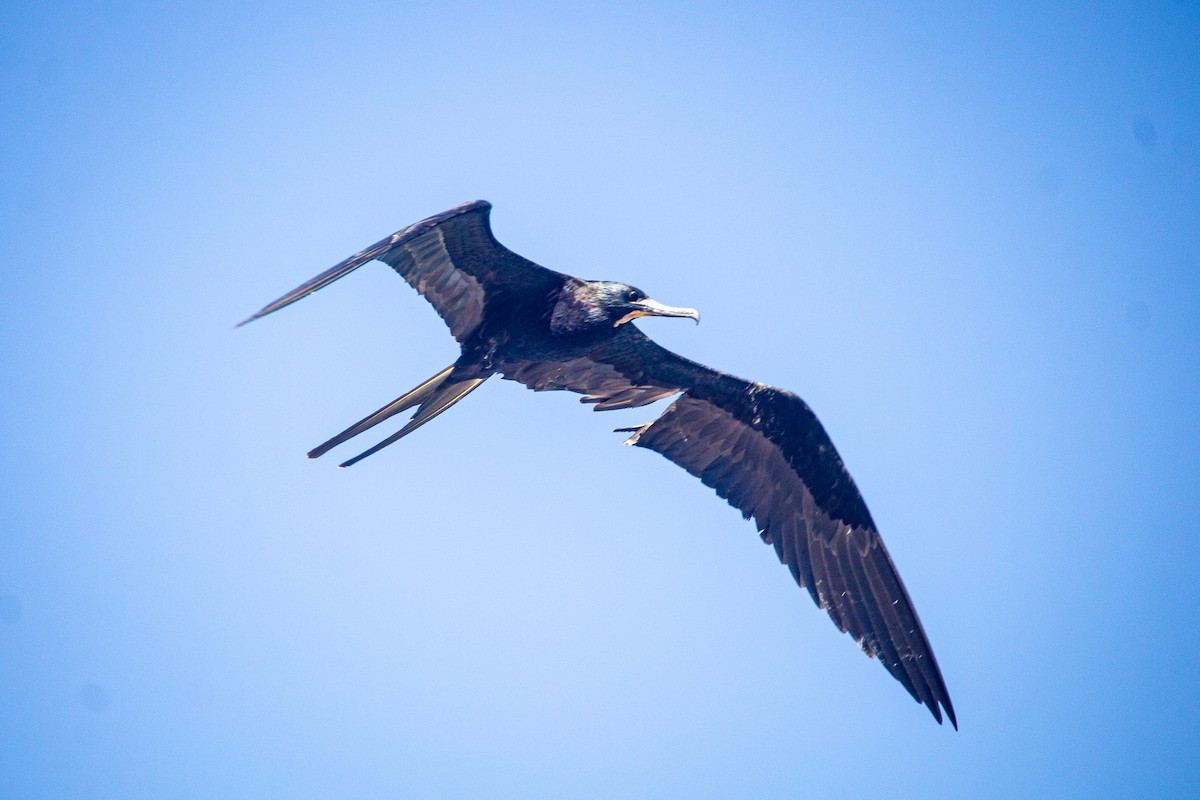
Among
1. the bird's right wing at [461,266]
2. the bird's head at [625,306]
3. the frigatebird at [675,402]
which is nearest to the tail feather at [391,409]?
the frigatebird at [675,402]

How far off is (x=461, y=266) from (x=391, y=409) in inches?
41.2

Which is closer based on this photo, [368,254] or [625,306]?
[368,254]

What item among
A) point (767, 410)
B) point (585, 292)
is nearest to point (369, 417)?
point (585, 292)

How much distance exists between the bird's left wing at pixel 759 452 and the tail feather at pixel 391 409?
0.56 metres

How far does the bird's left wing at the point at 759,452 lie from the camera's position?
6684 mm

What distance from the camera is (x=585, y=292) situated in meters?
6.55

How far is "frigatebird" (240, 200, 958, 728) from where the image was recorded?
6422 millimetres

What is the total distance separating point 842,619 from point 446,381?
2.95 m

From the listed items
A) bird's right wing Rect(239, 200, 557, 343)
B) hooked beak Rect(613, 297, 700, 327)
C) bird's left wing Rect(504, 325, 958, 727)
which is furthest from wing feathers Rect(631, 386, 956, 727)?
bird's right wing Rect(239, 200, 557, 343)

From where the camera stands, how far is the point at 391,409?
6.28 metres

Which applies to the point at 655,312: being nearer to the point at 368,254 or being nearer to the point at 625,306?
the point at 625,306

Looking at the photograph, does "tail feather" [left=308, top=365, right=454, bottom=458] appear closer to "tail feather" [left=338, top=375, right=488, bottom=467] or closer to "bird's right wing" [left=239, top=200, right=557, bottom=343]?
"tail feather" [left=338, top=375, right=488, bottom=467]

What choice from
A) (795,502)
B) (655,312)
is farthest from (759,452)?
(655,312)

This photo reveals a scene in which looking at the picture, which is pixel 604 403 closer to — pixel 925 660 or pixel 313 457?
pixel 313 457
